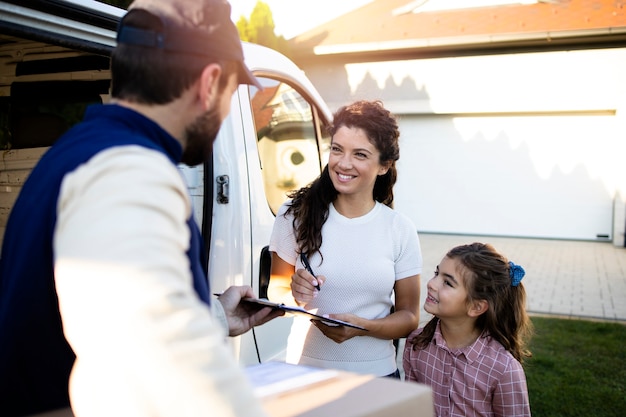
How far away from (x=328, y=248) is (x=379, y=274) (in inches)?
8.5

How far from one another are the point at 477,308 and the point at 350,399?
5.42 ft

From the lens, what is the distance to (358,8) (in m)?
17.1

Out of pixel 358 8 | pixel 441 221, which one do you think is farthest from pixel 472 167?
pixel 358 8

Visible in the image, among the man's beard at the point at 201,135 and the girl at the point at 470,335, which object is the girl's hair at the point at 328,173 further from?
the man's beard at the point at 201,135

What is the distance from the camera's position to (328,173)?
274 centimetres

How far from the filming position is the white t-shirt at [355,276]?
2.52 meters

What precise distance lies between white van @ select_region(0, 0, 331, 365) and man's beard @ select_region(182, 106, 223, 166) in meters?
1.26

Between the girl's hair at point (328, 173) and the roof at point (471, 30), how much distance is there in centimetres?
1162

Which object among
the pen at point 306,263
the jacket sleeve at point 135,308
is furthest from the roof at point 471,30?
the jacket sleeve at point 135,308

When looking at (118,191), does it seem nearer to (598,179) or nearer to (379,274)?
(379,274)

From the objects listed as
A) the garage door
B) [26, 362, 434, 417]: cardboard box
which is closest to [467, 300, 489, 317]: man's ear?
[26, 362, 434, 417]: cardboard box

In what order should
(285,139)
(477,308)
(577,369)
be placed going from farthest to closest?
(577,369) < (285,139) < (477,308)

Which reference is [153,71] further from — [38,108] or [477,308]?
A: [38,108]

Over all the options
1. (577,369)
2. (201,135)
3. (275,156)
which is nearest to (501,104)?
(577,369)
